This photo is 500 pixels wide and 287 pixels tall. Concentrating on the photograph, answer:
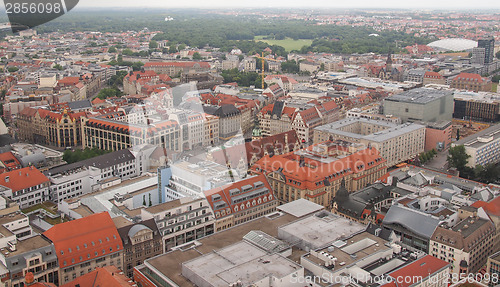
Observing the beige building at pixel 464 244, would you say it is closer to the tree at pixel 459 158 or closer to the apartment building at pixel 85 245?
the tree at pixel 459 158

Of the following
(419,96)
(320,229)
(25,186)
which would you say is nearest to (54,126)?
(25,186)

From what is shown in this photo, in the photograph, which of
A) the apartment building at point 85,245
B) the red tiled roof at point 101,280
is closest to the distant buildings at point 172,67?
the apartment building at point 85,245

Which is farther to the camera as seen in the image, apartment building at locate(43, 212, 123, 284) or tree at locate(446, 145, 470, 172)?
tree at locate(446, 145, 470, 172)

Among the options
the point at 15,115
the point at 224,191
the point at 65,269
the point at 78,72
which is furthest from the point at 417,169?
the point at 78,72

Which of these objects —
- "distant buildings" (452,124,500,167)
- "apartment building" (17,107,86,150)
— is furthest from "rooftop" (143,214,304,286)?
"apartment building" (17,107,86,150)

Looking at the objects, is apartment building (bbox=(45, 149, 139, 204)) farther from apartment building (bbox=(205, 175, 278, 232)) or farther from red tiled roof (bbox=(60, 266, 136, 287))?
red tiled roof (bbox=(60, 266, 136, 287))

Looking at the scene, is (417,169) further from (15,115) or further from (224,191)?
(15,115)
